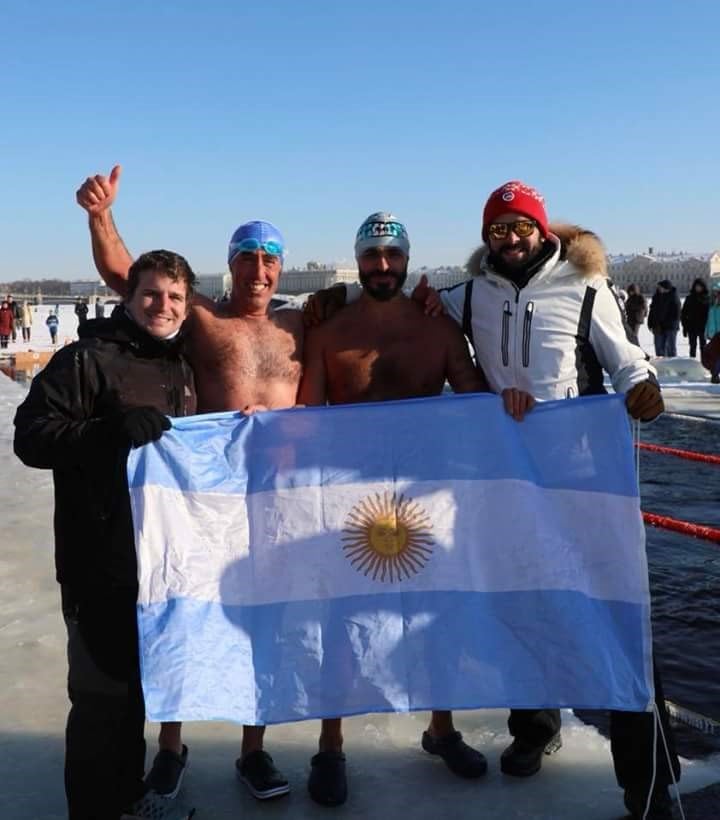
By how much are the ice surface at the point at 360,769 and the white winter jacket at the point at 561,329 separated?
1416 mm

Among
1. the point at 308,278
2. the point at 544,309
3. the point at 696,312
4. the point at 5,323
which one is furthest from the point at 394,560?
the point at 308,278

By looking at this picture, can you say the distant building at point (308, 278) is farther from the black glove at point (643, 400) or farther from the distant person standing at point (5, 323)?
the black glove at point (643, 400)

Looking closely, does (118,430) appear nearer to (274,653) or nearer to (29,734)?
(274,653)

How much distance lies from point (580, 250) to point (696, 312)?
1650 cm

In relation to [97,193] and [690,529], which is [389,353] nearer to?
[97,193]

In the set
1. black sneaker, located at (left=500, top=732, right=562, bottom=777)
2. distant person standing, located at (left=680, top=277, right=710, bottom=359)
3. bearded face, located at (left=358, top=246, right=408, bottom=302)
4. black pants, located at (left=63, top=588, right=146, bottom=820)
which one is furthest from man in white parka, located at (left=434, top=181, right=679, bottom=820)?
distant person standing, located at (left=680, top=277, right=710, bottom=359)

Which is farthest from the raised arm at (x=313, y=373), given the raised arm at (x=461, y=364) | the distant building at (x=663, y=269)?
the distant building at (x=663, y=269)

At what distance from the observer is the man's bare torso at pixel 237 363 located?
11.2ft

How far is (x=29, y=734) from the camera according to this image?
357 cm

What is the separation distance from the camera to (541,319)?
128 inches

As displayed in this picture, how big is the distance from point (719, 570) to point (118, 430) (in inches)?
211

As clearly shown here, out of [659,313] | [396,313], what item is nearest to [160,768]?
[396,313]

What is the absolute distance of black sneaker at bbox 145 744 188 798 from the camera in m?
3.04

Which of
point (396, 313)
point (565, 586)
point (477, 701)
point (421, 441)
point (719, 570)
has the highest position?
point (396, 313)
